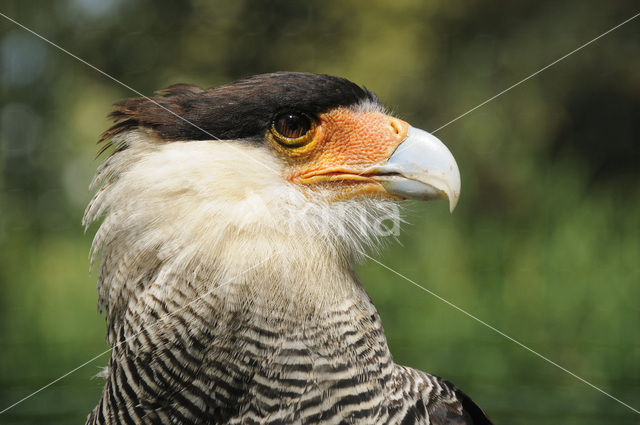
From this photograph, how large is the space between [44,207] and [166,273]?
2538 mm

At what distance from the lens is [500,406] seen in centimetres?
288

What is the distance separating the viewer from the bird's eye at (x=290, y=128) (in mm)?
1300

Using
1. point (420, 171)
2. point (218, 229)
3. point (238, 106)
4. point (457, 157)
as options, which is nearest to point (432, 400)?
point (420, 171)

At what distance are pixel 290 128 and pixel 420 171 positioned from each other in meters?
0.29

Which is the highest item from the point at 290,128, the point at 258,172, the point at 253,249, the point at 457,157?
the point at 457,157

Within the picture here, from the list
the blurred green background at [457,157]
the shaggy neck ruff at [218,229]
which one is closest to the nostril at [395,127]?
the shaggy neck ruff at [218,229]

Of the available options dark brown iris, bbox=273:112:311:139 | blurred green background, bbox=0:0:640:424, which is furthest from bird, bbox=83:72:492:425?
blurred green background, bbox=0:0:640:424

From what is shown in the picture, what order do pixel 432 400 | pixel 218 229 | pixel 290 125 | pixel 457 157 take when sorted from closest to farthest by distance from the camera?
pixel 218 229, pixel 290 125, pixel 432 400, pixel 457 157

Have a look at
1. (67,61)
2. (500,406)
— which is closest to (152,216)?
(500,406)

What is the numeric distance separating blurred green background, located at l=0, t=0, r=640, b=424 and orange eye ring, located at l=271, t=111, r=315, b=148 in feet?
6.58

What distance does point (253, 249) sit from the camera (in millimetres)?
1202

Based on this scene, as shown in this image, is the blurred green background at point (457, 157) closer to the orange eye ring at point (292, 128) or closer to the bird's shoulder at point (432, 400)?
the bird's shoulder at point (432, 400)

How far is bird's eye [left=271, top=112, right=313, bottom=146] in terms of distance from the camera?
1.30m

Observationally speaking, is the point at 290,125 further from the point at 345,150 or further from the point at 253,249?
the point at 253,249
